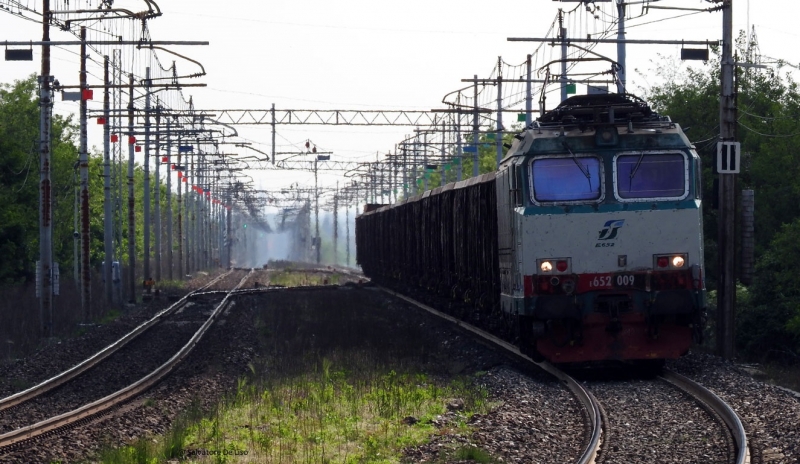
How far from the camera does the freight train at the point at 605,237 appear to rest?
579 inches

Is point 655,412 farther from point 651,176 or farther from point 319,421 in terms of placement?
point 651,176

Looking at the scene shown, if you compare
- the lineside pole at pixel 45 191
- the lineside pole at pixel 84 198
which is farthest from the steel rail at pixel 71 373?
the lineside pole at pixel 84 198

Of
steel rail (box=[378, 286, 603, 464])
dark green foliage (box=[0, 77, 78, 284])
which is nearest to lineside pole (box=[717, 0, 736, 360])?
steel rail (box=[378, 286, 603, 464])

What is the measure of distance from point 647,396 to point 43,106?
1712 centimetres

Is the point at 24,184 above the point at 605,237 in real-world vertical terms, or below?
above

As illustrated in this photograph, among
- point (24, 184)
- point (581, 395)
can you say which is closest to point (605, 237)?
point (581, 395)

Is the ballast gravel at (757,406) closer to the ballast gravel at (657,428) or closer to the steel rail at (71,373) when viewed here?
the ballast gravel at (657,428)

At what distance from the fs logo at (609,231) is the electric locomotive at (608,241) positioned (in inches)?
0.5

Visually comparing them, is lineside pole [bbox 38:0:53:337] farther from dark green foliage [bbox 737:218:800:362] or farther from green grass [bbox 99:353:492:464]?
dark green foliage [bbox 737:218:800:362]

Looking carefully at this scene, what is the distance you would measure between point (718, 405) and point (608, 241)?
331cm

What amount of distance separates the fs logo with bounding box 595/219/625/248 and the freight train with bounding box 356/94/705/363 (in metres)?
0.01

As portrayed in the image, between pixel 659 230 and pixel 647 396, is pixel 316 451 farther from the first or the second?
pixel 659 230

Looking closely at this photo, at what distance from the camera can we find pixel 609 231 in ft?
48.8

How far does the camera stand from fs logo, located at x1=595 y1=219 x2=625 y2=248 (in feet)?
48.7
